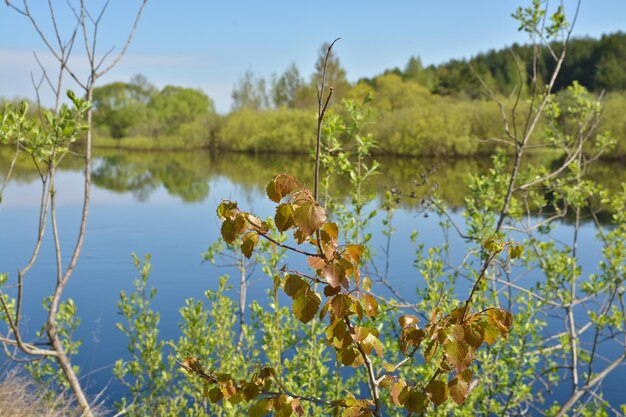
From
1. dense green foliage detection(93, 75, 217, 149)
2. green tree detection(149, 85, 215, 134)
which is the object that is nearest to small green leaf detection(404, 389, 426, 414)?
dense green foliage detection(93, 75, 217, 149)

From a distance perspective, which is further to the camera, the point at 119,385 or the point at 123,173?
the point at 123,173

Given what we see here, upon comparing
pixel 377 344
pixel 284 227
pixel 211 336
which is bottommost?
pixel 211 336

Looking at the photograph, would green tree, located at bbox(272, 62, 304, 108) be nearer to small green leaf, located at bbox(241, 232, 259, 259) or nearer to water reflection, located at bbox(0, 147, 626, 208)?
water reflection, located at bbox(0, 147, 626, 208)

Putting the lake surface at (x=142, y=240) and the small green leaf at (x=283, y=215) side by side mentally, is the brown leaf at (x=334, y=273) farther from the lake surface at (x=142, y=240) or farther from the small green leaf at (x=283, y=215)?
the lake surface at (x=142, y=240)

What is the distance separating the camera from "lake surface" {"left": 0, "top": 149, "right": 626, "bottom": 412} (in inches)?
295

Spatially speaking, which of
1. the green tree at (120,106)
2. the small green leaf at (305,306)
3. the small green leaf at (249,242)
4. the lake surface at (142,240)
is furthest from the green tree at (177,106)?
the small green leaf at (305,306)

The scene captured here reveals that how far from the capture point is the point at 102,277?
31.6 ft

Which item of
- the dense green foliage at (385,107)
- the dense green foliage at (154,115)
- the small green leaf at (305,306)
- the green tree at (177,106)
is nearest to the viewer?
the small green leaf at (305,306)

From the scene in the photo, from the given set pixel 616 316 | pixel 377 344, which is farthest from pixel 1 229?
pixel 377 344

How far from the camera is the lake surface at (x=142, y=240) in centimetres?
750

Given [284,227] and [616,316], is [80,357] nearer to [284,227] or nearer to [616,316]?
[616,316]

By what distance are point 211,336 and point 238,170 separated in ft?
78.5

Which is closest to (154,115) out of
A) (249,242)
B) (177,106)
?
(177,106)

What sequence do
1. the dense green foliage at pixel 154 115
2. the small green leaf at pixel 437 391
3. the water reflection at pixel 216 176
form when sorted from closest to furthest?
the small green leaf at pixel 437 391
the water reflection at pixel 216 176
the dense green foliage at pixel 154 115
